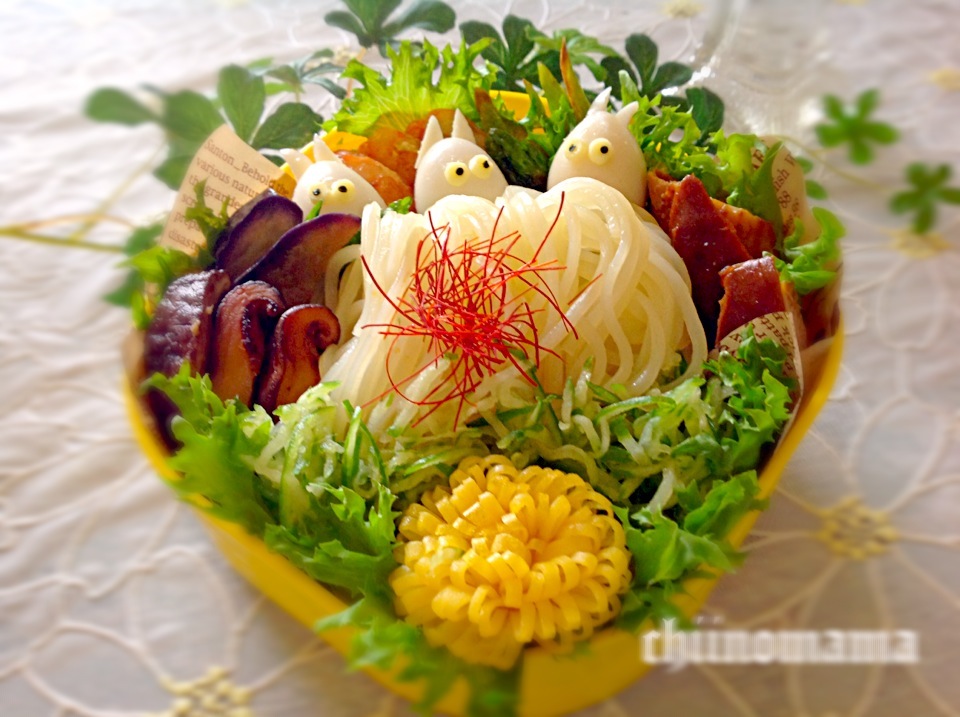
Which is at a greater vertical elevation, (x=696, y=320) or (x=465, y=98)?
(x=465, y=98)

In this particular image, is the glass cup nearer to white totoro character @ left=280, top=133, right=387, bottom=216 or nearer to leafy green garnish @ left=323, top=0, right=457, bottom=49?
leafy green garnish @ left=323, top=0, right=457, bottom=49

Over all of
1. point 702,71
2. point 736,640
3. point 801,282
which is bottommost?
point 736,640

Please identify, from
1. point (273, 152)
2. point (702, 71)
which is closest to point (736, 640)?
point (273, 152)

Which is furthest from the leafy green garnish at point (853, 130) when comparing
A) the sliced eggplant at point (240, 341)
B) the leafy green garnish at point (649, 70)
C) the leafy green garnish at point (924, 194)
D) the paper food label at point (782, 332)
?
the sliced eggplant at point (240, 341)

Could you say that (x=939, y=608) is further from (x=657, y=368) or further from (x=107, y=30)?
(x=107, y=30)

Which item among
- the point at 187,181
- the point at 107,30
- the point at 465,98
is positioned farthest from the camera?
the point at 107,30

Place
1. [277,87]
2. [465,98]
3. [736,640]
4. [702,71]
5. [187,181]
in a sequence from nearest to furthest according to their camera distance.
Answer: [736,640] < [187,181] < [465,98] < [277,87] < [702,71]

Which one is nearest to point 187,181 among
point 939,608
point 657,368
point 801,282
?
point 657,368

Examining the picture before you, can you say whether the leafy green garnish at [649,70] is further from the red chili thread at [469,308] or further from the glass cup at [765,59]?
the red chili thread at [469,308]

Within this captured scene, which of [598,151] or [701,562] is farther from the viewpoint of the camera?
[598,151]
